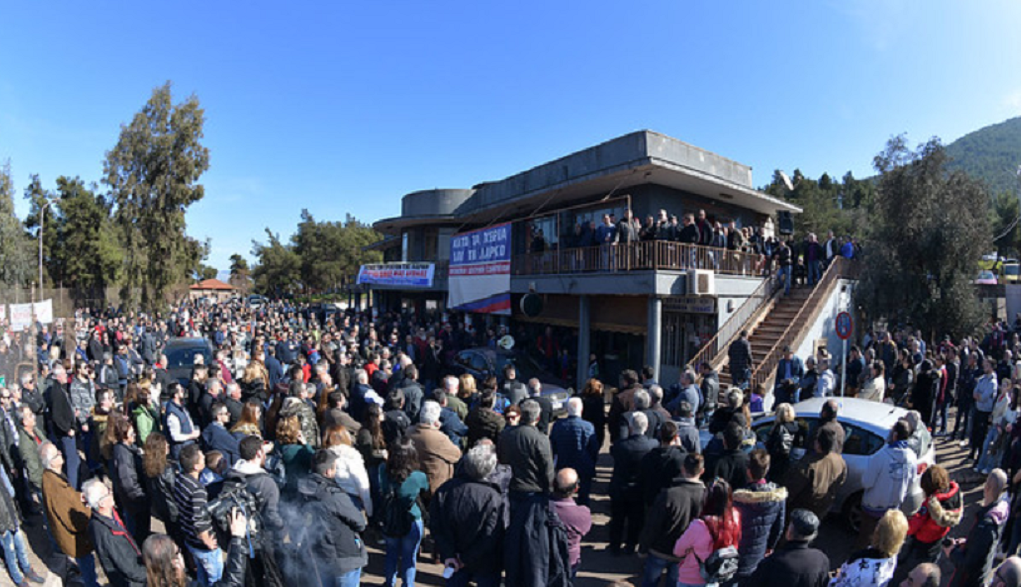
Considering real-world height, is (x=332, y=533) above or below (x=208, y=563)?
above

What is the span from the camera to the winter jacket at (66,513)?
14.1 ft

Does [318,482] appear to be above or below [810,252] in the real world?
below

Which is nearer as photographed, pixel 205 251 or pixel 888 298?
pixel 888 298

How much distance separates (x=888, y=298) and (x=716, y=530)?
14.3 metres

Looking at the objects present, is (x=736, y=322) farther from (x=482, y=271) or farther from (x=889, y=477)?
(x=889, y=477)

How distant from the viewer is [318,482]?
399cm

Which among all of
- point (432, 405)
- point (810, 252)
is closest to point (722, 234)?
point (810, 252)

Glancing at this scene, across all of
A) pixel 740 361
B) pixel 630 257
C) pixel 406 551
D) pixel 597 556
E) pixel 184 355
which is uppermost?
pixel 630 257

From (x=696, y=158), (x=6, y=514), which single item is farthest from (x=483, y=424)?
(x=696, y=158)

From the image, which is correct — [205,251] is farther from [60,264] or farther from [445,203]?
[445,203]

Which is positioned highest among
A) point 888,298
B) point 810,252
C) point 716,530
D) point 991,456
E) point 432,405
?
point 810,252

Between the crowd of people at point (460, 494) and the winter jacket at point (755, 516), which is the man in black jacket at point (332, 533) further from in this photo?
the winter jacket at point (755, 516)

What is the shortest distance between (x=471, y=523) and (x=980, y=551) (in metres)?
3.40

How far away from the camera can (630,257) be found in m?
12.7
